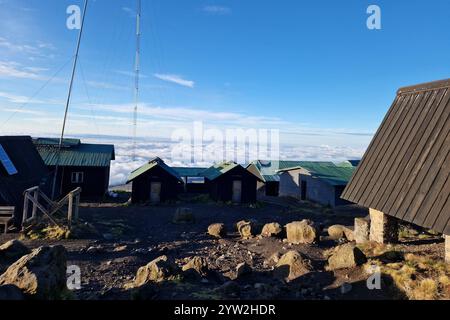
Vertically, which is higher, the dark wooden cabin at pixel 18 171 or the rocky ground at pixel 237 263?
the dark wooden cabin at pixel 18 171

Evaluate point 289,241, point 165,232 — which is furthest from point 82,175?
point 289,241

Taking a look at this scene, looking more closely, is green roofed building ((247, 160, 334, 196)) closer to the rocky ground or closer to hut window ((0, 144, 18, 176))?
the rocky ground

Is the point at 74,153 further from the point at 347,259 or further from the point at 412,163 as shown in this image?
the point at 412,163

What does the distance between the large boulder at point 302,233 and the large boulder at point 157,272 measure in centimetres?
831

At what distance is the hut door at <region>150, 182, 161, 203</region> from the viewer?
29703mm

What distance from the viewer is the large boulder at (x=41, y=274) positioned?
280 inches

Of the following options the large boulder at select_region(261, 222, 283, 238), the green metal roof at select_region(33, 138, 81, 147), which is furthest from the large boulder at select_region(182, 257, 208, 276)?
the green metal roof at select_region(33, 138, 81, 147)

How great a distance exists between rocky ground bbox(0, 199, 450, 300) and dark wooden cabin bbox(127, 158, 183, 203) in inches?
260

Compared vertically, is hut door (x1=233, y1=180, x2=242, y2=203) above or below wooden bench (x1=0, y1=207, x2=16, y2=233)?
above

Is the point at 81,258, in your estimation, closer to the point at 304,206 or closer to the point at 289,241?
the point at 289,241

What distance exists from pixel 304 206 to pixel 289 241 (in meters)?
15.6

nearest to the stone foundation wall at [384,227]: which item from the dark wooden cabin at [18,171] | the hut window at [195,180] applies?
the dark wooden cabin at [18,171]

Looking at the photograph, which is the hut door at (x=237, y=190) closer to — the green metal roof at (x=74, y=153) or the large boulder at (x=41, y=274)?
the green metal roof at (x=74, y=153)
